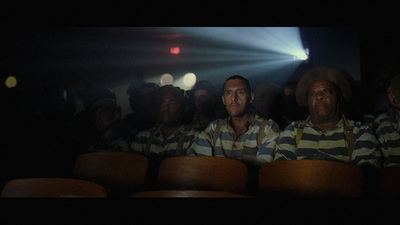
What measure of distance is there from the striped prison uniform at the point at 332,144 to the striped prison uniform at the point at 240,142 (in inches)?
4.6

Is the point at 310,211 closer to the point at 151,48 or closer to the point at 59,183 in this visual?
the point at 59,183

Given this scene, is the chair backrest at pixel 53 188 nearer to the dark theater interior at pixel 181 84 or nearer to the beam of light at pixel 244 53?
the dark theater interior at pixel 181 84

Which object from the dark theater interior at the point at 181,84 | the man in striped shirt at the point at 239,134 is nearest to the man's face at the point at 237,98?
the man in striped shirt at the point at 239,134

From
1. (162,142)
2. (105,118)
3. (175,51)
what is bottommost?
(162,142)

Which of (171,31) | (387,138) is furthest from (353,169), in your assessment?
(171,31)

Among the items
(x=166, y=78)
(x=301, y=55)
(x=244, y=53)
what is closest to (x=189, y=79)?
(x=166, y=78)

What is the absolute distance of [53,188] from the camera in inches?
79.4

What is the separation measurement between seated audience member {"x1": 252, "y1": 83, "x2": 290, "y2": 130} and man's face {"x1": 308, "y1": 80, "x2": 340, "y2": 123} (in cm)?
64

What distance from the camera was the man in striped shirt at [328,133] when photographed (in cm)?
248

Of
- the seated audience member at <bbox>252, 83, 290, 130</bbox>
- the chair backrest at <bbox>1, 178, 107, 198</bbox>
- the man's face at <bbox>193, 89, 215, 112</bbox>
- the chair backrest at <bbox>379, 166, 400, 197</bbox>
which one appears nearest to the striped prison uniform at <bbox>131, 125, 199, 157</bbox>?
the man's face at <bbox>193, 89, 215, 112</bbox>

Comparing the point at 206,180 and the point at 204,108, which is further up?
the point at 204,108

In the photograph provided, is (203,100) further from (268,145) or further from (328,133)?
(328,133)

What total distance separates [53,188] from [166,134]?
1.45m

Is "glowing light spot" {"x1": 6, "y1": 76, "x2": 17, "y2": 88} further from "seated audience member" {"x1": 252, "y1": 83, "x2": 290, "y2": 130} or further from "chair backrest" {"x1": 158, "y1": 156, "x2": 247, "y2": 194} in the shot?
"chair backrest" {"x1": 158, "y1": 156, "x2": 247, "y2": 194}
